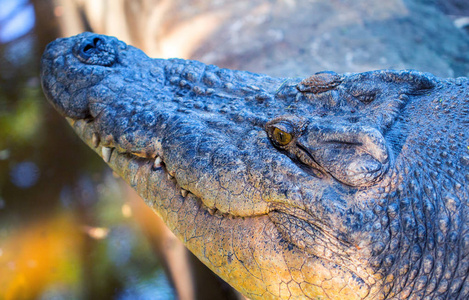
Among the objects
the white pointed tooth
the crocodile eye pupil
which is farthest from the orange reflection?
the crocodile eye pupil

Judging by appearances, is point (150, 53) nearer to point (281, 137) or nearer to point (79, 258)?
point (79, 258)

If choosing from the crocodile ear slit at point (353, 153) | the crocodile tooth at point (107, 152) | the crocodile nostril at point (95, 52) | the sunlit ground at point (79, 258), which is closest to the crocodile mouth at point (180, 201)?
the crocodile tooth at point (107, 152)

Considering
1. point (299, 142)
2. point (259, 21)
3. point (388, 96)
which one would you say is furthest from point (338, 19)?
point (299, 142)

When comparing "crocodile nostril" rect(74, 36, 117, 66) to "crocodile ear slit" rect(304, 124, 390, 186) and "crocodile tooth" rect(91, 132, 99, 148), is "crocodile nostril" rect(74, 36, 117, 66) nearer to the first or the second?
"crocodile tooth" rect(91, 132, 99, 148)

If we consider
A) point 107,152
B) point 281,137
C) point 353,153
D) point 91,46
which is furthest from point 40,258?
point 353,153

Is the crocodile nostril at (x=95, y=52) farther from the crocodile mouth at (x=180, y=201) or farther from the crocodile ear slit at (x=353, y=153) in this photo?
the crocodile ear slit at (x=353, y=153)

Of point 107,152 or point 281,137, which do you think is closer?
point 281,137

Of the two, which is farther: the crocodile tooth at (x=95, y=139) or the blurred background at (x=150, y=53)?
the blurred background at (x=150, y=53)
